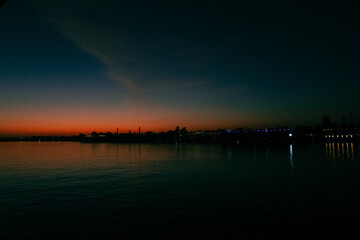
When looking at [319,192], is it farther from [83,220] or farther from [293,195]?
[83,220]

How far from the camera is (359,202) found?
2062 cm

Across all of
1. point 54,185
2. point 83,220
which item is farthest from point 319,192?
point 54,185

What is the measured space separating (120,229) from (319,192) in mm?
18390

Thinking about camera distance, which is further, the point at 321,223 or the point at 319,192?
the point at 319,192

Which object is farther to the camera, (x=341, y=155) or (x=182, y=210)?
(x=341, y=155)

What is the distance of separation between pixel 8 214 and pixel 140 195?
32.5 feet

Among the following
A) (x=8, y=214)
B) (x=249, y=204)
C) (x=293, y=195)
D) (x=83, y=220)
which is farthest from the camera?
(x=293, y=195)

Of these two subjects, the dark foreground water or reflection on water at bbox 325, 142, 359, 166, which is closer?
the dark foreground water

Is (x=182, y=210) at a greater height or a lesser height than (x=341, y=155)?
greater

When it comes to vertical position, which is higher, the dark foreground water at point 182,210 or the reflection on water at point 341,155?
the dark foreground water at point 182,210

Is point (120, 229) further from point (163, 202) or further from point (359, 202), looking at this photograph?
point (359, 202)

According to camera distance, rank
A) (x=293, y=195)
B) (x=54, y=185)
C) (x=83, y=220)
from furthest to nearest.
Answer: (x=54, y=185)
(x=293, y=195)
(x=83, y=220)

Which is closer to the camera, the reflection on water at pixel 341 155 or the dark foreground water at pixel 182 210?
the dark foreground water at pixel 182 210

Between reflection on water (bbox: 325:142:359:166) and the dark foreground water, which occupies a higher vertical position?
the dark foreground water
